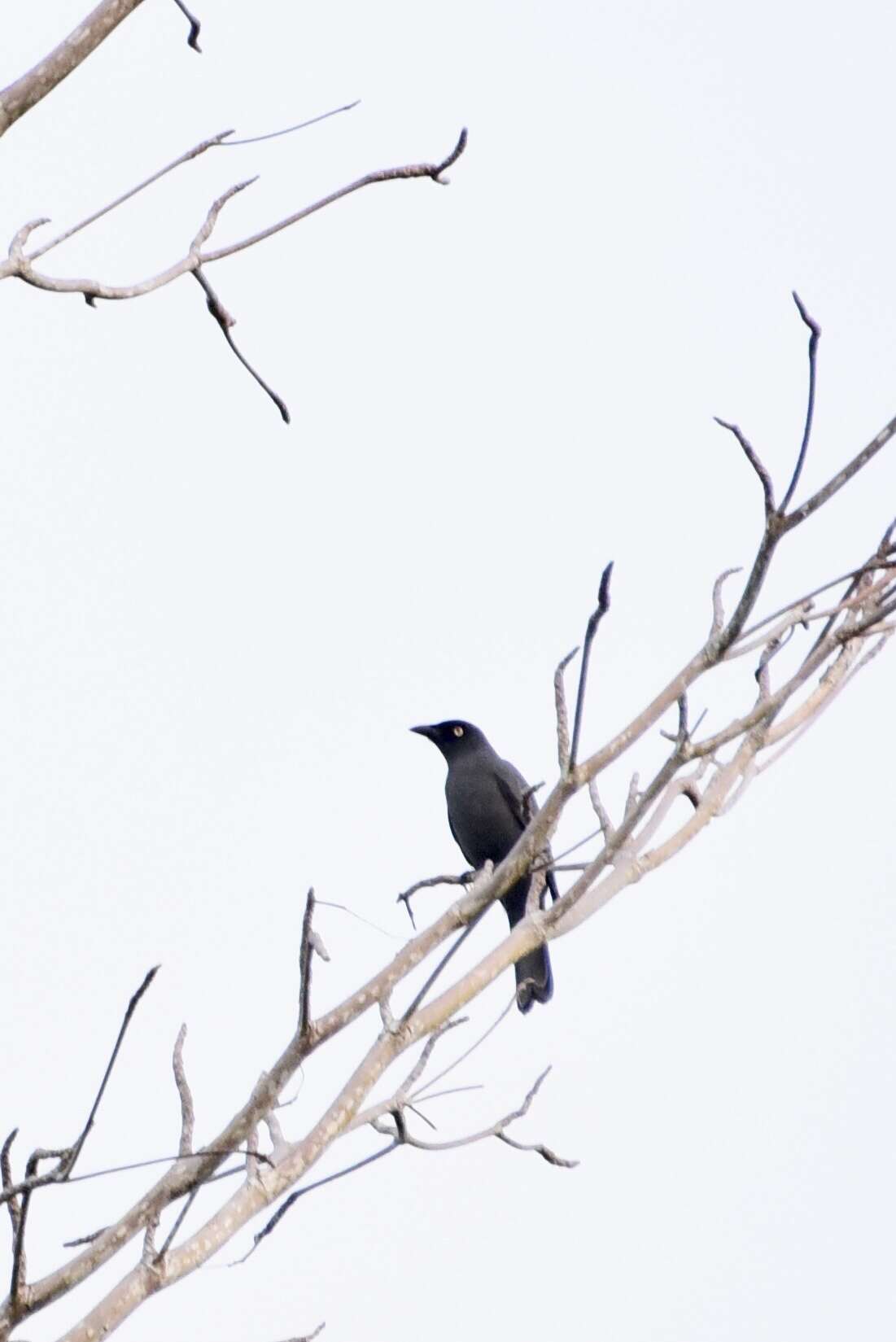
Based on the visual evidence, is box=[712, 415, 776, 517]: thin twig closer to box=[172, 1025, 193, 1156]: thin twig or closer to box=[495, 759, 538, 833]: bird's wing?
box=[172, 1025, 193, 1156]: thin twig

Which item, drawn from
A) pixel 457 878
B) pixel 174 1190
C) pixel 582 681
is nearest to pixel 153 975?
pixel 174 1190

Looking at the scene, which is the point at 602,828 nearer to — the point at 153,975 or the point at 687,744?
the point at 687,744

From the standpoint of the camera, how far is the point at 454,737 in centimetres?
1041

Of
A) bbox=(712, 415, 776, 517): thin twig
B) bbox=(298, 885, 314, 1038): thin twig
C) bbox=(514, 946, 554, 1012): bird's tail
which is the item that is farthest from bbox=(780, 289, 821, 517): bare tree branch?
bbox=(514, 946, 554, 1012): bird's tail

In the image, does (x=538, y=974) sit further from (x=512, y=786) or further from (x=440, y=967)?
(x=440, y=967)

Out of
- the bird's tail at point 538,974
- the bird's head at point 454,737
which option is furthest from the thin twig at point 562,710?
the bird's head at point 454,737

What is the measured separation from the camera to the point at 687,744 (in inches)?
127

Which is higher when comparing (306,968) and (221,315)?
(221,315)

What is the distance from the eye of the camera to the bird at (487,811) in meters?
9.34

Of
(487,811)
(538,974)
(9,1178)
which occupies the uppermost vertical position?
(487,811)

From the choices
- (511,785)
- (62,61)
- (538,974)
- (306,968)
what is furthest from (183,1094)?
(511,785)

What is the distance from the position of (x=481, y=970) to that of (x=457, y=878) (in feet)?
2.30

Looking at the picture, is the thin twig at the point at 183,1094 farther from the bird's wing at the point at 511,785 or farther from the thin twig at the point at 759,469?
the bird's wing at the point at 511,785

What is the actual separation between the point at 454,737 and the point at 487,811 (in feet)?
2.62
